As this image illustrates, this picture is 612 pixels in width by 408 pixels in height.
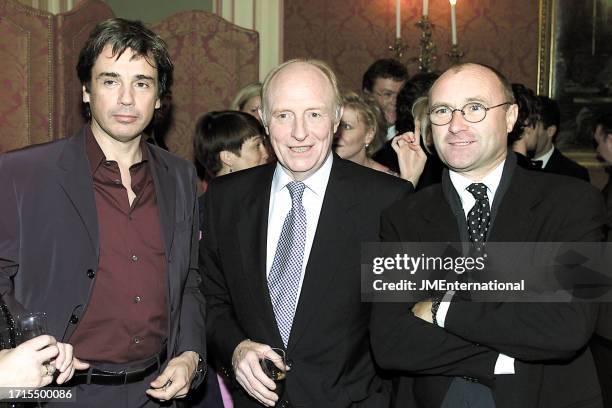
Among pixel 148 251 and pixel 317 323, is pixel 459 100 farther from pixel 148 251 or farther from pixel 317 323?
pixel 148 251

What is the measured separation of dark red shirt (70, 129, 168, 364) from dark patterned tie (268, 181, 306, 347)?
40 cm

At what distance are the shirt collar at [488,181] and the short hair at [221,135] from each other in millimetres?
1662

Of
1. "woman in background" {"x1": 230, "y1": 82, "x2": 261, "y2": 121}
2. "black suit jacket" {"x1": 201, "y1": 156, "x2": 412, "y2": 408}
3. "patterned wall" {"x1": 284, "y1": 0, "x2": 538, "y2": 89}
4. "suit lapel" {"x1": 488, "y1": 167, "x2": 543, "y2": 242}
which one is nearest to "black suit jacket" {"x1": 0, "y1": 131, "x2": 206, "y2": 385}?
"black suit jacket" {"x1": 201, "y1": 156, "x2": 412, "y2": 408}

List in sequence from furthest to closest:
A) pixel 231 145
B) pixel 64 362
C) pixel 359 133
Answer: pixel 359 133
pixel 231 145
pixel 64 362

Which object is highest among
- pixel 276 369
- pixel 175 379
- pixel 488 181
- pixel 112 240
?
pixel 488 181

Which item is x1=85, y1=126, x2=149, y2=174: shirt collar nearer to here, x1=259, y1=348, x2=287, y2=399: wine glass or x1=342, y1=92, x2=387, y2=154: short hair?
x1=259, y1=348, x2=287, y2=399: wine glass

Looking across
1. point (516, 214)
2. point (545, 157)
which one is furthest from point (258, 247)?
point (545, 157)

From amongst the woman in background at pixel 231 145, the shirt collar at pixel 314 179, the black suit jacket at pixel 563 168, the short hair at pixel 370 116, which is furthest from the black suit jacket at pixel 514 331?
the black suit jacket at pixel 563 168

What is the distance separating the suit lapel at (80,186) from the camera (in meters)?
2.43

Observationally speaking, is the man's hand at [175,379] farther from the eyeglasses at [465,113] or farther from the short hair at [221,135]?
the short hair at [221,135]

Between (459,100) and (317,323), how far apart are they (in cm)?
90

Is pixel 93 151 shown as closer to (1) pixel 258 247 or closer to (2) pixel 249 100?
(1) pixel 258 247

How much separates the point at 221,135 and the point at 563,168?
2939mm

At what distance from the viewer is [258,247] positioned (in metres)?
2.62
